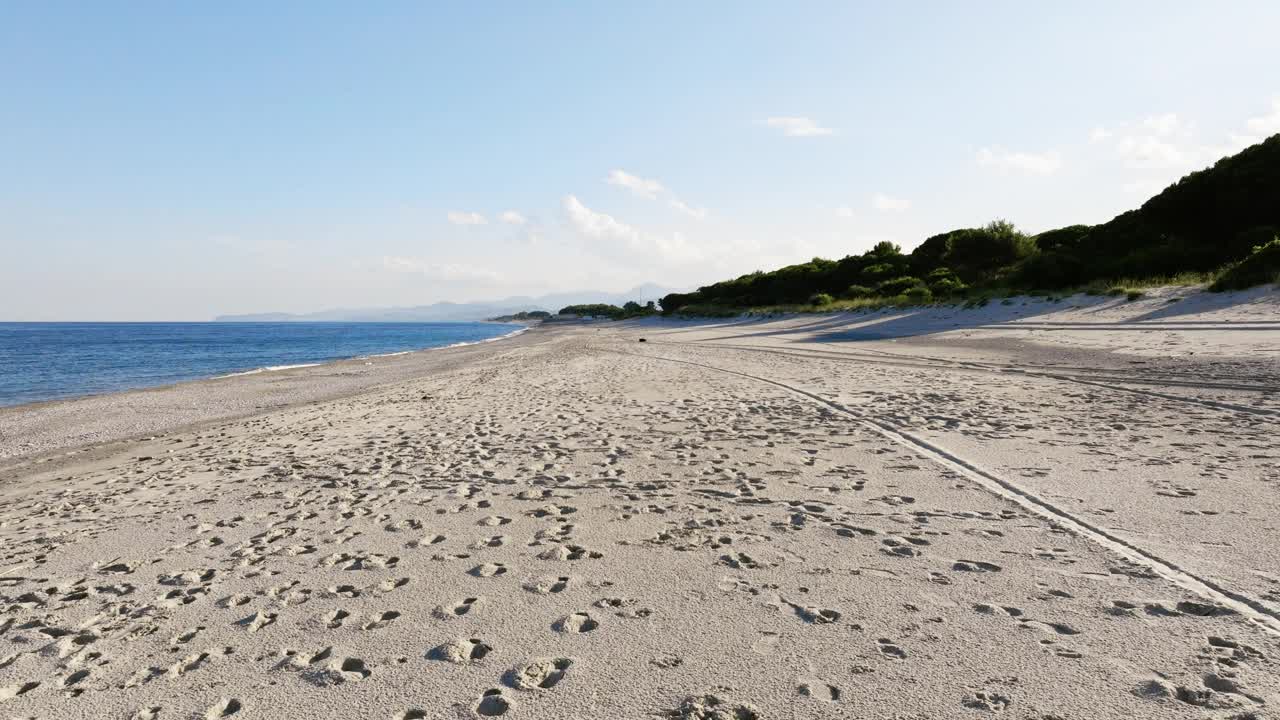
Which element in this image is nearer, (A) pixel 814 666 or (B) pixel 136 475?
(A) pixel 814 666

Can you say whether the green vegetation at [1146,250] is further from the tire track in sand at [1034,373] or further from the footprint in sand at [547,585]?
the footprint in sand at [547,585]

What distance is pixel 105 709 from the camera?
3535 millimetres

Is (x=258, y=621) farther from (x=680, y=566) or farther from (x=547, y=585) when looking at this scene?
(x=680, y=566)

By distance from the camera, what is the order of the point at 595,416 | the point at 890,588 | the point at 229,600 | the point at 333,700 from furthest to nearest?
the point at 595,416
the point at 229,600
the point at 890,588
the point at 333,700

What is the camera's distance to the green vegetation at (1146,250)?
28.3 m

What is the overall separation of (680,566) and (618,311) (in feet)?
452

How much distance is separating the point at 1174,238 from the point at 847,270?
115 ft

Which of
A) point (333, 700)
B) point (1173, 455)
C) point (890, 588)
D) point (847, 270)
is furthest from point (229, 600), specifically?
point (847, 270)

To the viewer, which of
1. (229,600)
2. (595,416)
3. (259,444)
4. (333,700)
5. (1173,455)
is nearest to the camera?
(333,700)

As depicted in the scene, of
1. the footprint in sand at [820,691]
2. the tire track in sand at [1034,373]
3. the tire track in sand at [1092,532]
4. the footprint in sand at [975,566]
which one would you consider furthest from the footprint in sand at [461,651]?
the tire track in sand at [1034,373]

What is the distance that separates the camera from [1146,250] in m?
33.7

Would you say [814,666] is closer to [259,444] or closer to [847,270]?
[259,444]

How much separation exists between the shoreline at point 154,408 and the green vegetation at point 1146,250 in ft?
99.7

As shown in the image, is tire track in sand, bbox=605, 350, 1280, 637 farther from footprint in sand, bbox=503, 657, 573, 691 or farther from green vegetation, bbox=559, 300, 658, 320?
green vegetation, bbox=559, 300, 658, 320
